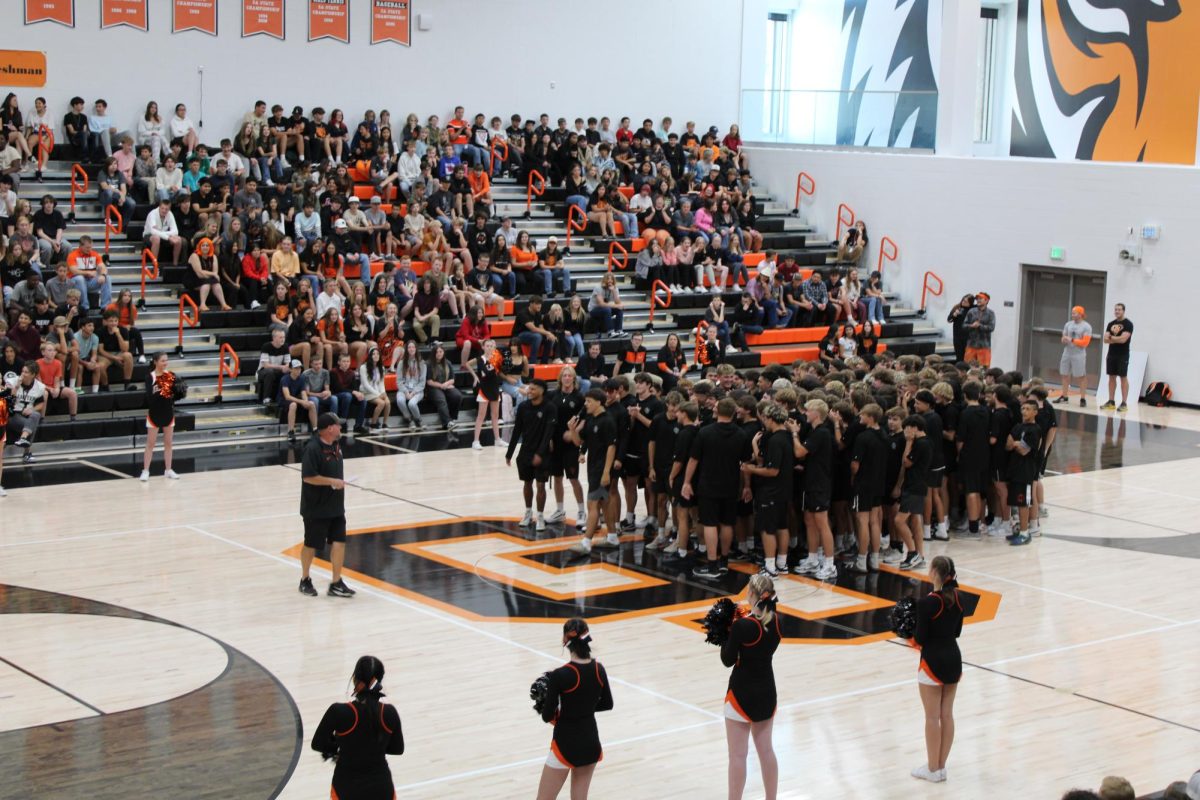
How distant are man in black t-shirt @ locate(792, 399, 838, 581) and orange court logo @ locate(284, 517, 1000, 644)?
0.18 meters

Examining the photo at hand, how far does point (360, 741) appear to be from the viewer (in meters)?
7.06

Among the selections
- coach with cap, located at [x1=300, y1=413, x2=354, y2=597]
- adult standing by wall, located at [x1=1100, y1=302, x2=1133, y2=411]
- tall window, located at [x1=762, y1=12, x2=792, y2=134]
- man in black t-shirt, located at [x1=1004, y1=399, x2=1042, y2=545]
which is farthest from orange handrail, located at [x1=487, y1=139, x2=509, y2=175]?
coach with cap, located at [x1=300, y1=413, x2=354, y2=597]

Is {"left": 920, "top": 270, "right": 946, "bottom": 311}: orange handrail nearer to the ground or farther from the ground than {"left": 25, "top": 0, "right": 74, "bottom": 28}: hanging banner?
nearer to the ground

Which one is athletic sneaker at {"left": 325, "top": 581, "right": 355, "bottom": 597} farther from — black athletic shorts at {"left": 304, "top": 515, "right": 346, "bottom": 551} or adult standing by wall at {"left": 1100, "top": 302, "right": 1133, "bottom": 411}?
adult standing by wall at {"left": 1100, "top": 302, "right": 1133, "bottom": 411}

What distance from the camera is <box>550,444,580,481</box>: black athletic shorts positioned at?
48.3 ft

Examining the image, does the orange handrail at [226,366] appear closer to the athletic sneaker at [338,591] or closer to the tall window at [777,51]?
the athletic sneaker at [338,591]

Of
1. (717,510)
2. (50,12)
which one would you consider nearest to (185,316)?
(50,12)

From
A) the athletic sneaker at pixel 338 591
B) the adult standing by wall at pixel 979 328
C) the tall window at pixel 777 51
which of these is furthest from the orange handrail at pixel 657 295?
the athletic sneaker at pixel 338 591

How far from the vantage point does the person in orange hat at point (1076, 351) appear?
25.5 meters

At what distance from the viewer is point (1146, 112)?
29.6 meters

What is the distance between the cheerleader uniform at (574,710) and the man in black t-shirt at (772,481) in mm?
5557

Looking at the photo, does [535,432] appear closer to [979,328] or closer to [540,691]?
[540,691]

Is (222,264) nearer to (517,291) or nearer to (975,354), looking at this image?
(517,291)

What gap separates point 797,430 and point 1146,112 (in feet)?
63.4
